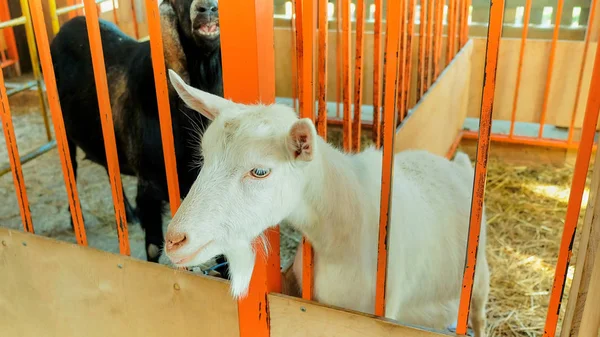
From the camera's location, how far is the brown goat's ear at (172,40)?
9.81 feet

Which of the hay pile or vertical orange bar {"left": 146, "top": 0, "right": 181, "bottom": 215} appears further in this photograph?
the hay pile

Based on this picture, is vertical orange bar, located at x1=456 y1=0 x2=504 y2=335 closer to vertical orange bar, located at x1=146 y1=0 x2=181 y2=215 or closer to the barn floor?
vertical orange bar, located at x1=146 y1=0 x2=181 y2=215

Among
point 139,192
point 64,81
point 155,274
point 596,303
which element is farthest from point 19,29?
point 596,303

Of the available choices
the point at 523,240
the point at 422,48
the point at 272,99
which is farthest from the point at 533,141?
the point at 272,99

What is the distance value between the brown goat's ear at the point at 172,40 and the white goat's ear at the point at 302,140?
1.63m

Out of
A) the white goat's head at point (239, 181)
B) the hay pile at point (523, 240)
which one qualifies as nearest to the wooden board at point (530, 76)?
the hay pile at point (523, 240)

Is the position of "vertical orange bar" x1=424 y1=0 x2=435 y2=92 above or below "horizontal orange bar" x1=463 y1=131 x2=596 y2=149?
above

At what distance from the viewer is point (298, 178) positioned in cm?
168

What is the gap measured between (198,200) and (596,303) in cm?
109

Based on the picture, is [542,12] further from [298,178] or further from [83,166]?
[298,178]

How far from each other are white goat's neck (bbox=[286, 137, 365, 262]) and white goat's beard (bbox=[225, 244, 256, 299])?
182mm

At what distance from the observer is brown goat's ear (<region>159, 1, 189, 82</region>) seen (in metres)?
2.99

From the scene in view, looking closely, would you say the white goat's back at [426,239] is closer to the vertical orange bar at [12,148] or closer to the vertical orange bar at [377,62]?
the vertical orange bar at [377,62]

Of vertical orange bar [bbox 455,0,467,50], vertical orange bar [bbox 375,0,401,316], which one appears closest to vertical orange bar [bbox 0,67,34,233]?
vertical orange bar [bbox 375,0,401,316]
